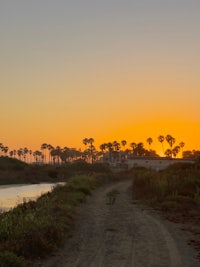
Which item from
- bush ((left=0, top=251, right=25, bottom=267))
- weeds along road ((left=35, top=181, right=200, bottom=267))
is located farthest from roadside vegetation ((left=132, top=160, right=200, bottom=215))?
bush ((left=0, top=251, right=25, bottom=267))

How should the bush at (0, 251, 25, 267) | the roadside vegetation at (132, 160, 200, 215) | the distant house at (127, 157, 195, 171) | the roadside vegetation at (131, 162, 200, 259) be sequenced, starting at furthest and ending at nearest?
the distant house at (127, 157, 195, 171)
the roadside vegetation at (132, 160, 200, 215)
the roadside vegetation at (131, 162, 200, 259)
the bush at (0, 251, 25, 267)

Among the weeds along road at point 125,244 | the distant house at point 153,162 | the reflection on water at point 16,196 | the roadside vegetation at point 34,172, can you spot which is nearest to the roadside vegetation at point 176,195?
the weeds along road at point 125,244

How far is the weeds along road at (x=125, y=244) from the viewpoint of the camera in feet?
40.6

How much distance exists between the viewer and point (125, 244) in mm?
14977

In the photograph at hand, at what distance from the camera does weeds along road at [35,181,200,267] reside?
1238 centimetres

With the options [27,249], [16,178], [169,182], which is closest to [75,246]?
[27,249]

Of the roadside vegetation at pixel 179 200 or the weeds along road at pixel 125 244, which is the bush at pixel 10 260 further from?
the roadside vegetation at pixel 179 200

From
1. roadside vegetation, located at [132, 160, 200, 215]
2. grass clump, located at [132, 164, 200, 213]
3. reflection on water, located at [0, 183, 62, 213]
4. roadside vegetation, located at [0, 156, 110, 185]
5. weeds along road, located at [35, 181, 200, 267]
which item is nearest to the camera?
weeds along road, located at [35, 181, 200, 267]

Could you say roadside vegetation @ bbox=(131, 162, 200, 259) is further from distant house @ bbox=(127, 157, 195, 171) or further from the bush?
distant house @ bbox=(127, 157, 195, 171)

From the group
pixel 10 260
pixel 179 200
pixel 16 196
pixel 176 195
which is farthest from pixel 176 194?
pixel 16 196

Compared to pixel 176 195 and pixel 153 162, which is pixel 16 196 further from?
pixel 153 162

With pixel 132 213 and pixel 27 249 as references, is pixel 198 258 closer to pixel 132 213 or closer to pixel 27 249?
pixel 27 249

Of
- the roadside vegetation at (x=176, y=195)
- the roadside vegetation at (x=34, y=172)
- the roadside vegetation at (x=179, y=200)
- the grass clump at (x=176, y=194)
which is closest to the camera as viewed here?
the roadside vegetation at (x=179, y=200)

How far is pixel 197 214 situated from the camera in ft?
74.9
